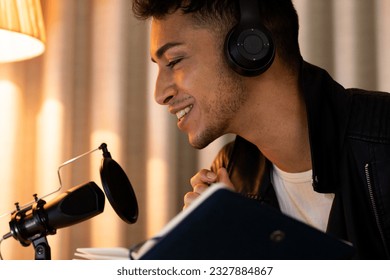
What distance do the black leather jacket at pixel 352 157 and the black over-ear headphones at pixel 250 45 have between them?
178 millimetres

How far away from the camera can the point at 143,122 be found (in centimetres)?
153

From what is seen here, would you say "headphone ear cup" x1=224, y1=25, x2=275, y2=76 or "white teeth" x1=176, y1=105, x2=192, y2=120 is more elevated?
"headphone ear cup" x1=224, y1=25, x2=275, y2=76

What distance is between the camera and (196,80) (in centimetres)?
118

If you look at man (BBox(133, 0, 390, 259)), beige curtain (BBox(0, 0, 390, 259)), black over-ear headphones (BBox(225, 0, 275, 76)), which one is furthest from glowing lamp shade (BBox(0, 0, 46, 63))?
black over-ear headphones (BBox(225, 0, 275, 76))

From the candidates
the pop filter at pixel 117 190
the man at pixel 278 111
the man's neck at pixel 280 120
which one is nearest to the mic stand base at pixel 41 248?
the pop filter at pixel 117 190

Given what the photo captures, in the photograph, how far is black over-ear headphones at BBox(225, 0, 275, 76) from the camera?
3.38ft

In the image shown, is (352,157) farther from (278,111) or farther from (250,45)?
(250,45)

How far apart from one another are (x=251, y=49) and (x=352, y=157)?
1.11ft

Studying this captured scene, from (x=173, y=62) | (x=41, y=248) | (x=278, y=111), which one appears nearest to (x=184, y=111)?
(x=173, y=62)

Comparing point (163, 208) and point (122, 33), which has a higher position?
point (122, 33)

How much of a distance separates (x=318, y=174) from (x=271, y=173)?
8.7 inches

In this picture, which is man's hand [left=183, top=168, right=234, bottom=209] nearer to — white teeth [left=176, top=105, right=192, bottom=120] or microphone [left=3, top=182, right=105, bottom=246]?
white teeth [left=176, top=105, right=192, bottom=120]
